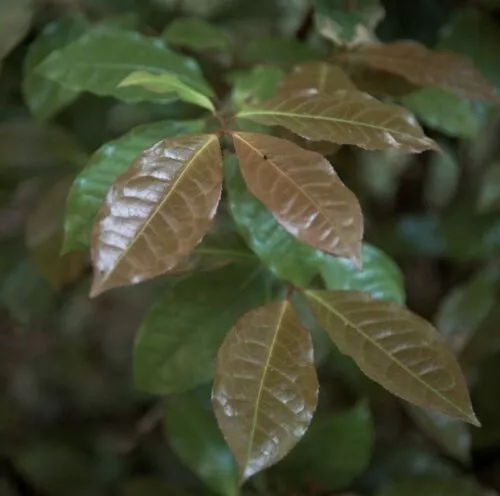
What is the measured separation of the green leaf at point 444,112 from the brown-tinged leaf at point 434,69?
→ 84mm

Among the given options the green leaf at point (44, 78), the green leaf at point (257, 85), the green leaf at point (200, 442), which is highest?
the green leaf at point (257, 85)

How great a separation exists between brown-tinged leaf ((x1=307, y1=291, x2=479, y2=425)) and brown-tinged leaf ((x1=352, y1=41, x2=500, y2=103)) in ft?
0.66

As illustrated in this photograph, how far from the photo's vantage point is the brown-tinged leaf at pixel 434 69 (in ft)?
2.18

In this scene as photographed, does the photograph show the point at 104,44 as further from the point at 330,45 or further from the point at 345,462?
the point at 345,462

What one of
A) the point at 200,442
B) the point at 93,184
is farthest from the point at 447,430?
the point at 93,184

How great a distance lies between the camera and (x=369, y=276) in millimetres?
675

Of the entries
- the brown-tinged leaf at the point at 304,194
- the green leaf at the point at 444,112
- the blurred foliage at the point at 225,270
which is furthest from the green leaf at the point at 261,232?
the green leaf at the point at 444,112

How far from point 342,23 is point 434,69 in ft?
0.33

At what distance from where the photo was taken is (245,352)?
1.69ft

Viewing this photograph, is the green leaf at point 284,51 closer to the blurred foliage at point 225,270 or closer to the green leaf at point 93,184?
the blurred foliage at point 225,270

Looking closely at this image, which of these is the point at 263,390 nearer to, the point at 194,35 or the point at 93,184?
the point at 93,184

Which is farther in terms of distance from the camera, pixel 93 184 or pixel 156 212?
pixel 93 184

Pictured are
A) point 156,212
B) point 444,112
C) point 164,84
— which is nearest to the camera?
point 156,212

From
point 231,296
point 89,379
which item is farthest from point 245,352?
point 89,379
